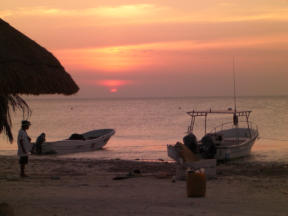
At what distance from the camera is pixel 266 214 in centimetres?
727

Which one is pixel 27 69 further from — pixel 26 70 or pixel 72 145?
pixel 72 145

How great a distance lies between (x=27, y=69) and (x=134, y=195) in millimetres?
3578

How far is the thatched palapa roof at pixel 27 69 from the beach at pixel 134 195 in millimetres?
2111

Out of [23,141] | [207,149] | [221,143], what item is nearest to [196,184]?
[23,141]

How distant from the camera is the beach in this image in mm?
7516

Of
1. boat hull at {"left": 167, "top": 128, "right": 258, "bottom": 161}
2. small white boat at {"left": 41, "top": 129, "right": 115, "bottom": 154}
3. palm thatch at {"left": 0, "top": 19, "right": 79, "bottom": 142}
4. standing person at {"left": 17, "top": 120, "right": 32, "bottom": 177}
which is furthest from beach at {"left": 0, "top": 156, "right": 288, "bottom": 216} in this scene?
small white boat at {"left": 41, "top": 129, "right": 115, "bottom": 154}

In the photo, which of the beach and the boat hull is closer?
the beach

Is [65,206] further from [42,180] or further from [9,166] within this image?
[9,166]

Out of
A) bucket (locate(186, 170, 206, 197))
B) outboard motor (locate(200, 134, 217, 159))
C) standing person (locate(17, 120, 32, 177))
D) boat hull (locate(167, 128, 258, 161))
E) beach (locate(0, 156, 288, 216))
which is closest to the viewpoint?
beach (locate(0, 156, 288, 216))

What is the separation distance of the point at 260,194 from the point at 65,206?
410 cm

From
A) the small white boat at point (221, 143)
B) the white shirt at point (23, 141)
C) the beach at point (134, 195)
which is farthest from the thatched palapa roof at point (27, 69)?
the small white boat at point (221, 143)

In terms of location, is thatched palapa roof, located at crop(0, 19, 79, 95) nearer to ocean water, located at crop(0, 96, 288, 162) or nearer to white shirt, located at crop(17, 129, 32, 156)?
white shirt, located at crop(17, 129, 32, 156)

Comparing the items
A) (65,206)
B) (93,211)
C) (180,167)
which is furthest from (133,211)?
(180,167)

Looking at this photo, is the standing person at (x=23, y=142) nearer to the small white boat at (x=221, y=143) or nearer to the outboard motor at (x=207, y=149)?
the small white boat at (x=221, y=143)
